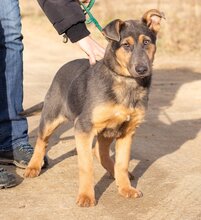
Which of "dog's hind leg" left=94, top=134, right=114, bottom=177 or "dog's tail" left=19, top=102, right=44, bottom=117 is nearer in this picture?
"dog's hind leg" left=94, top=134, right=114, bottom=177

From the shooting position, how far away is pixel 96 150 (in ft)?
20.1

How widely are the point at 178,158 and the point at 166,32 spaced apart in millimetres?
8986

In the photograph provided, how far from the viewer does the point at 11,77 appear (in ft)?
19.7

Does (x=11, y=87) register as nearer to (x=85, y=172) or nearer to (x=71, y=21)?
(x=71, y=21)

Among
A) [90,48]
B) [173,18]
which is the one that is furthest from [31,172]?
[173,18]

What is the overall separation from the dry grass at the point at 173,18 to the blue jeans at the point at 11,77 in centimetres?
857

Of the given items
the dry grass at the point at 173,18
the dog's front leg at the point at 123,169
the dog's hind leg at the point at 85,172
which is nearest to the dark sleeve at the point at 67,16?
the dog's hind leg at the point at 85,172

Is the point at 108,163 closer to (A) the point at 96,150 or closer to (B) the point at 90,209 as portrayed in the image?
(A) the point at 96,150

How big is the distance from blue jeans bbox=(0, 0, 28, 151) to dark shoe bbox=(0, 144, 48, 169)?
0.05m

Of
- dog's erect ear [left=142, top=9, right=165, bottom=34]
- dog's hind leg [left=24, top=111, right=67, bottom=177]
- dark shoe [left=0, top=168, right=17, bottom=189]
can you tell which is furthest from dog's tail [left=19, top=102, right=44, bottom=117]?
dog's erect ear [left=142, top=9, right=165, bottom=34]

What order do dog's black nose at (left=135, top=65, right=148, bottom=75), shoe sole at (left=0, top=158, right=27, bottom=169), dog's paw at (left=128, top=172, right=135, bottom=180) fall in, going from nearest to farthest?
dog's black nose at (left=135, top=65, right=148, bottom=75) < dog's paw at (left=128, top=172, right=135, bottom=180) < shoe sole at (left=0, top=158, right=27, bottom=169)

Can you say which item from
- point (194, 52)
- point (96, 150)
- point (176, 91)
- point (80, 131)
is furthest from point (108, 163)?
point (194, 52)

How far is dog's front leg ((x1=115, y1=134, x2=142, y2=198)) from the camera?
5152 millimetres

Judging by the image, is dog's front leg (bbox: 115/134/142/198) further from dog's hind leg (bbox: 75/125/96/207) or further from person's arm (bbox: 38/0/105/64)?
person's arm (bbox: 38/0/105/64)
